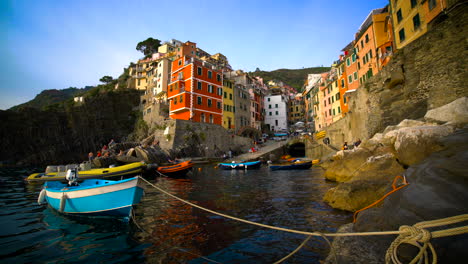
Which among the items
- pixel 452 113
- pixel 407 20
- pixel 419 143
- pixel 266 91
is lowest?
pixel 419 143

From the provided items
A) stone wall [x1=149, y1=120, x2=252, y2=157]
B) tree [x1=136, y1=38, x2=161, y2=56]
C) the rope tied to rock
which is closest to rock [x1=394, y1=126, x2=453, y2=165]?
the rope tied to rock

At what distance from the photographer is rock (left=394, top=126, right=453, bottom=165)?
8477mm

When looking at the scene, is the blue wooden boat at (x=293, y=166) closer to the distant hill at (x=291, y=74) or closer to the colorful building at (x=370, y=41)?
the colorful building at (x=370, y=41)

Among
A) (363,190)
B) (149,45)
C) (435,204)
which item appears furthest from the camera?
(149,45)

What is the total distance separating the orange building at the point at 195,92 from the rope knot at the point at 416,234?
119ft

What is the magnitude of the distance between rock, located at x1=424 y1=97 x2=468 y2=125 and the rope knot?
12.0 metres

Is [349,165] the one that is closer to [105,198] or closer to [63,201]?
[105,198]

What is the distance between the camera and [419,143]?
887 cm

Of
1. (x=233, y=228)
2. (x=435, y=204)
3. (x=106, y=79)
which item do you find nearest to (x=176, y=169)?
(x=233, y=228)

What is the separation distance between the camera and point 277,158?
133ft

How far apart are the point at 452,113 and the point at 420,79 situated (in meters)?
5.19

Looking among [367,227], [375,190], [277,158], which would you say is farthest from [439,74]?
[277,158]

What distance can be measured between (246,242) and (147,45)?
309 feet

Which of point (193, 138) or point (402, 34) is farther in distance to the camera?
point (193, 138)
